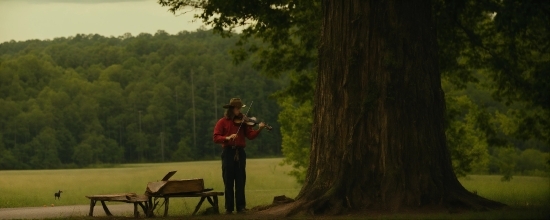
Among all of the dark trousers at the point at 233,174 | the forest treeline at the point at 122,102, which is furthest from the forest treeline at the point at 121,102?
the dark trousers at the point at 233,174

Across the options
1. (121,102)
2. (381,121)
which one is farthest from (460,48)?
(121,102)

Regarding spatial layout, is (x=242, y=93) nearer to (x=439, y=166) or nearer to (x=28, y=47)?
(x=28, y=47)

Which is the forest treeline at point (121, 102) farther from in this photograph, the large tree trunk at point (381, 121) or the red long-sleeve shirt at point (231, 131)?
the large tree trunk at point (381, 121)

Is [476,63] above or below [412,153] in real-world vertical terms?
above

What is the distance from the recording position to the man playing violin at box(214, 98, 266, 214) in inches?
773

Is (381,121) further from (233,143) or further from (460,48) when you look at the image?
(460,48)

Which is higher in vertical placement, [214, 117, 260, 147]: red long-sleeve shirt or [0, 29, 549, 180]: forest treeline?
[0, 29, 549, 180]: forest treeline

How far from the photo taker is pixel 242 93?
108 meters

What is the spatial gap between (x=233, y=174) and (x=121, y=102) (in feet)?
332

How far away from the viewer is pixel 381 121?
62.2 feet

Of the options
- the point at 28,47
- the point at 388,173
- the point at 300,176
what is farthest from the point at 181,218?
the point at 28,47

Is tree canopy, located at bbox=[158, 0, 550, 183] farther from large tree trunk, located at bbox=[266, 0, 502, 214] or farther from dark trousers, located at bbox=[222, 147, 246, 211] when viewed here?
dark trousers, located at bbox=[222, 147, 246, 211]

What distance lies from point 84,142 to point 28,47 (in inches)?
1360

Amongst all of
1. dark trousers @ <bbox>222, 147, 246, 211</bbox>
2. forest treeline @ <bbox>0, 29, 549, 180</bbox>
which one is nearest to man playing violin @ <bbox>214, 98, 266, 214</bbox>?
dark trousers @ <bbox>222, 147, 246, 211</bbox>
